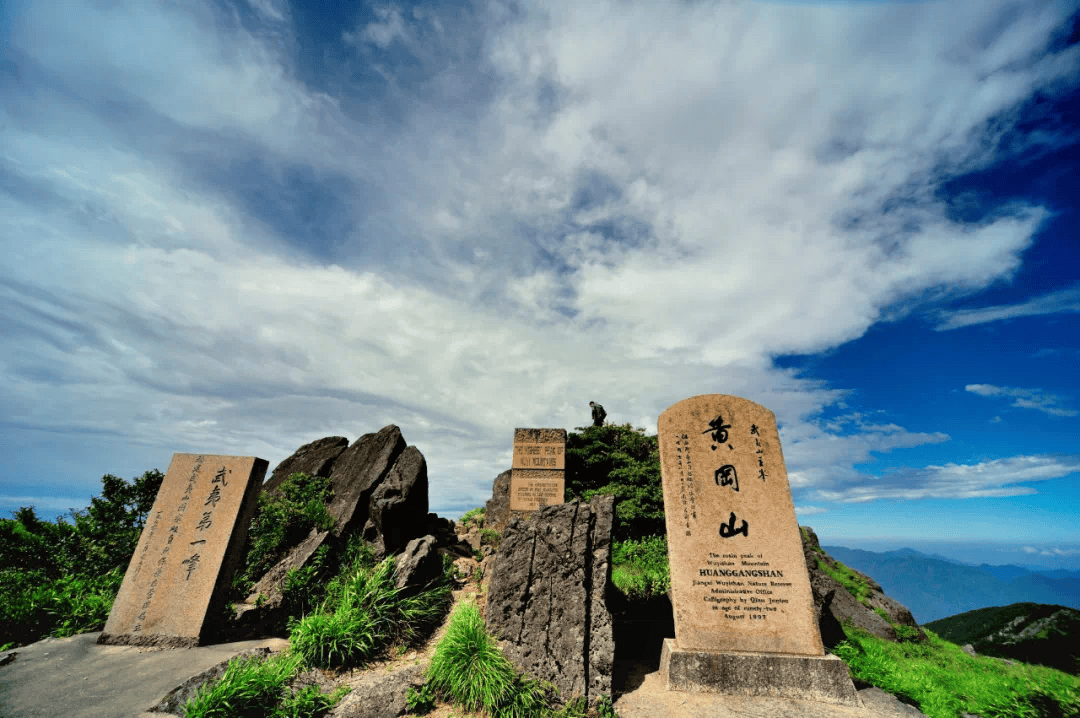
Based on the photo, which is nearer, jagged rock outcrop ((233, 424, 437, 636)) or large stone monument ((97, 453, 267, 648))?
large stone monument ((97, 453, 267, 648))

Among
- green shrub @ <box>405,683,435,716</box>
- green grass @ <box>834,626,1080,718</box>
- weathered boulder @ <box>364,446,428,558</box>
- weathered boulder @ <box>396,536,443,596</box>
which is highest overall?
weathered boulder @ <box>364,446,428,558</box>

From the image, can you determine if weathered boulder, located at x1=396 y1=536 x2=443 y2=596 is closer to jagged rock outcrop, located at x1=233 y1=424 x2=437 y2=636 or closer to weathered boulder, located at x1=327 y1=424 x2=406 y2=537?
jagged rock outcrop, located at x1=233 y1=424 x2=437 y2=636

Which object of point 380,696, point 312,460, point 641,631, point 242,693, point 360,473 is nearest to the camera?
point 242,693

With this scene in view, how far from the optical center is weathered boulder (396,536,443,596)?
22.7 ft

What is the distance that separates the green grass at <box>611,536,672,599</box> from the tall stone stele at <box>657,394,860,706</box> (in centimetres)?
71

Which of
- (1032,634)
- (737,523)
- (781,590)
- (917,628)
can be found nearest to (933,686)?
(781,590)

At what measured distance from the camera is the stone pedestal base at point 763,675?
536 centimetres

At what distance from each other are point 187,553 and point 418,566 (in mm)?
3513

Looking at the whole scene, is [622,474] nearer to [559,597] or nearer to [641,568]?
[641,568]

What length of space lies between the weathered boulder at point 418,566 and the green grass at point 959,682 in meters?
6.11

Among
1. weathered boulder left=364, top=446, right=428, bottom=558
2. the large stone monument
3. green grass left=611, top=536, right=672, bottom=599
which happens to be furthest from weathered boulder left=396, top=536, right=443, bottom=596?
green grass left=611, top=536, right=672, bottom=599

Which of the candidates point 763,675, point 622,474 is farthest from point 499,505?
point 763,675

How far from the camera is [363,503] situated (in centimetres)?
988

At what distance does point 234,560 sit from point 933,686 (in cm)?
977
